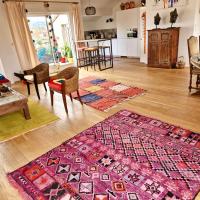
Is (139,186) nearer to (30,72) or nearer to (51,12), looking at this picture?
(30,72)

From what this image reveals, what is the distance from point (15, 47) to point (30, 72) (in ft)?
5.52

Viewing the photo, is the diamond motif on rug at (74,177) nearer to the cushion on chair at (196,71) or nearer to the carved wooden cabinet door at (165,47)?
the cushion on chair at (196,71)

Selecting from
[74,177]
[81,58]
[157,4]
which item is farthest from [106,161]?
[81,58]

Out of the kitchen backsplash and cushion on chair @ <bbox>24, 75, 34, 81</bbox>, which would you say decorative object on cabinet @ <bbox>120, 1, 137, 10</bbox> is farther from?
cushion on chair @ <bbox>24, 75, 34, 81</bbox>

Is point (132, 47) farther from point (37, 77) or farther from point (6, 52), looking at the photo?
point (37, 77)

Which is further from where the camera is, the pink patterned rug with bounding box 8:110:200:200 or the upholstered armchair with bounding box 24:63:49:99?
the upholstered armchair with bounding box 24:63:49:99

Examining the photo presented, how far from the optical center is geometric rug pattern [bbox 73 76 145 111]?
11.7ft

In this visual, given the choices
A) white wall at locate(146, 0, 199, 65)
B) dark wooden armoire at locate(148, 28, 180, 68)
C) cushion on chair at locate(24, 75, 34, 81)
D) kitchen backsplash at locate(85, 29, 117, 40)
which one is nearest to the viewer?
cushion on chair at locate(24, 75, 34, 81)

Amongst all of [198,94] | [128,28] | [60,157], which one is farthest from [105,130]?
[128,28]

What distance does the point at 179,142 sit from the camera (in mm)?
2236

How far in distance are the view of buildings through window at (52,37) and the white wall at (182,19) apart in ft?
9.26

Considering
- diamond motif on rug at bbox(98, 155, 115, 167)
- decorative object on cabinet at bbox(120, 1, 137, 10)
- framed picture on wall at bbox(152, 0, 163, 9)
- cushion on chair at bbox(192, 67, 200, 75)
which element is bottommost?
diamond motif on rug at bbox(98, 155, 115, 167)

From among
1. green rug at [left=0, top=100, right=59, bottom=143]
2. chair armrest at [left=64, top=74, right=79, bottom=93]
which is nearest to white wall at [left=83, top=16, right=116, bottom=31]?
chair armrest at [left=64, top=74, right=79, bottom=93]

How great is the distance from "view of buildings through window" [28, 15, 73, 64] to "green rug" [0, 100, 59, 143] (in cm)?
352
